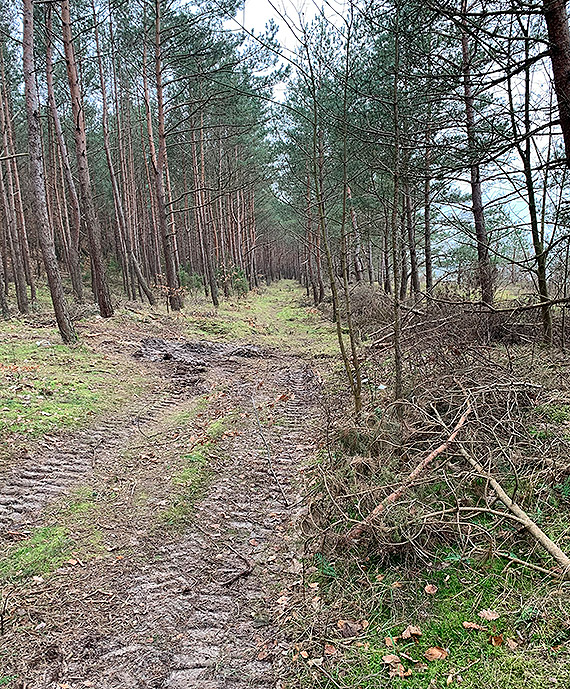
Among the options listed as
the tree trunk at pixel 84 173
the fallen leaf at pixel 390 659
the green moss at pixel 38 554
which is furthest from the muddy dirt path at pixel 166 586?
the tree trunk at pixel 84 173

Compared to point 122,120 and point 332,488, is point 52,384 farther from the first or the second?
point 122,120

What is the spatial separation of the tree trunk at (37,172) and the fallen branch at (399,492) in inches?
325

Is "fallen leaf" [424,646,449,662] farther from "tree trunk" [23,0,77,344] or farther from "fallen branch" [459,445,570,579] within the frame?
"tree trunk" [23,0,77,344]

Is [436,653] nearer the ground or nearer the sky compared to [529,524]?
nearer the ground

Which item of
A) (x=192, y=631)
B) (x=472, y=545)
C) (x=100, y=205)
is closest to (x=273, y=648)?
(x=192, y=631)

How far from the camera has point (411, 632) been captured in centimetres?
302

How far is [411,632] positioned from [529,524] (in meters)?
1.14

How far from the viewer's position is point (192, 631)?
10.5ft

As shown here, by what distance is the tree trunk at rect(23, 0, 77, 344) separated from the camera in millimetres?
9281

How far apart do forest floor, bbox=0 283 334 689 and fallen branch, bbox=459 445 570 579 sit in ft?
5.64

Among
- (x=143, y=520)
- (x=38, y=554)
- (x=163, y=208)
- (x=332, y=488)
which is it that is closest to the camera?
(x=38, y=554)

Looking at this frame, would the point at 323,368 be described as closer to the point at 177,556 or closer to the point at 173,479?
the point at 173,479

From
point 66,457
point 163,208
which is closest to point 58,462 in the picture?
point 66,457

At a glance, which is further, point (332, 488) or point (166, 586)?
point (332, 488)
